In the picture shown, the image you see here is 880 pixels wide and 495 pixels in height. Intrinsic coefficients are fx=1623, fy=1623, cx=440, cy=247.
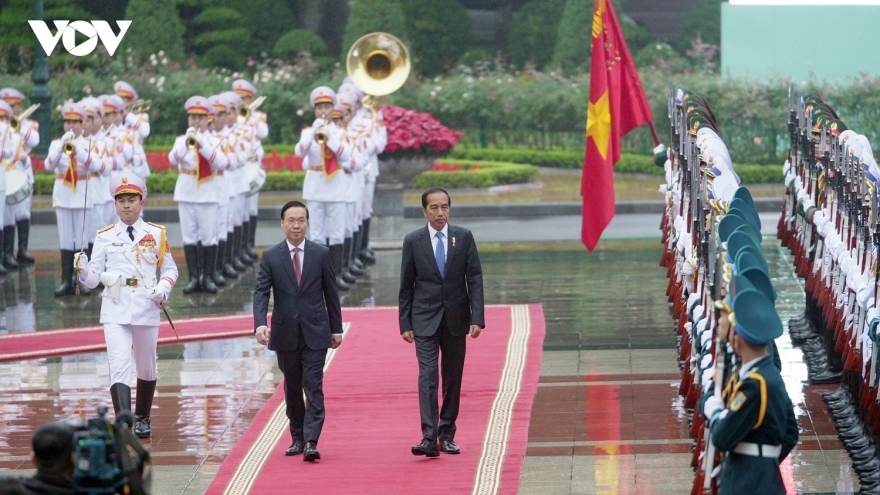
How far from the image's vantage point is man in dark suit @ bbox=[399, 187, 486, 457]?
8.74 m

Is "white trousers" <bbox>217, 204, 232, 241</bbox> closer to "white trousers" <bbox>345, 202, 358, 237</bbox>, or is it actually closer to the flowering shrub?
"white trousers" <bbox>345, 202, 358, 237</bbox>

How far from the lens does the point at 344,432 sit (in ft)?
30.7

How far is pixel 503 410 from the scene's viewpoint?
984 centimetres

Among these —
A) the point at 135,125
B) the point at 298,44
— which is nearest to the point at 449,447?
the point at 135,125

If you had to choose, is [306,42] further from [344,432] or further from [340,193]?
[344,432]

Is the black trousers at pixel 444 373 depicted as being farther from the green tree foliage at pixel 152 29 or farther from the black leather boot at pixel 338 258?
the green tree foliage at pixel 152 29

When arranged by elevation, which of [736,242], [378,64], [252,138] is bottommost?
[736,242]

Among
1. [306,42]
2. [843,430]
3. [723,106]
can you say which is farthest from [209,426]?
[306,42]

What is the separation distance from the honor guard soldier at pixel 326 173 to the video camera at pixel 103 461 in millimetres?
10414

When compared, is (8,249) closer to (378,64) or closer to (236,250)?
(236,250)

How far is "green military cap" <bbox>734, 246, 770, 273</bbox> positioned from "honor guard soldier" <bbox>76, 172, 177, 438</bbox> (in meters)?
3.72

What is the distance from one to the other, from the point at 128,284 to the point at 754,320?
4304 millimetres

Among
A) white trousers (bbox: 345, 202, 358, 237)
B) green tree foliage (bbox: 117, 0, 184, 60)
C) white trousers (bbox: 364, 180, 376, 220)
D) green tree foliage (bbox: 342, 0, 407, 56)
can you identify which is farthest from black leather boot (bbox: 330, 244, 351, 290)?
green tree foliage (bbox: 342, 0, 407, 56)

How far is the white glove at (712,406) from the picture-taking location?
6266 mm
